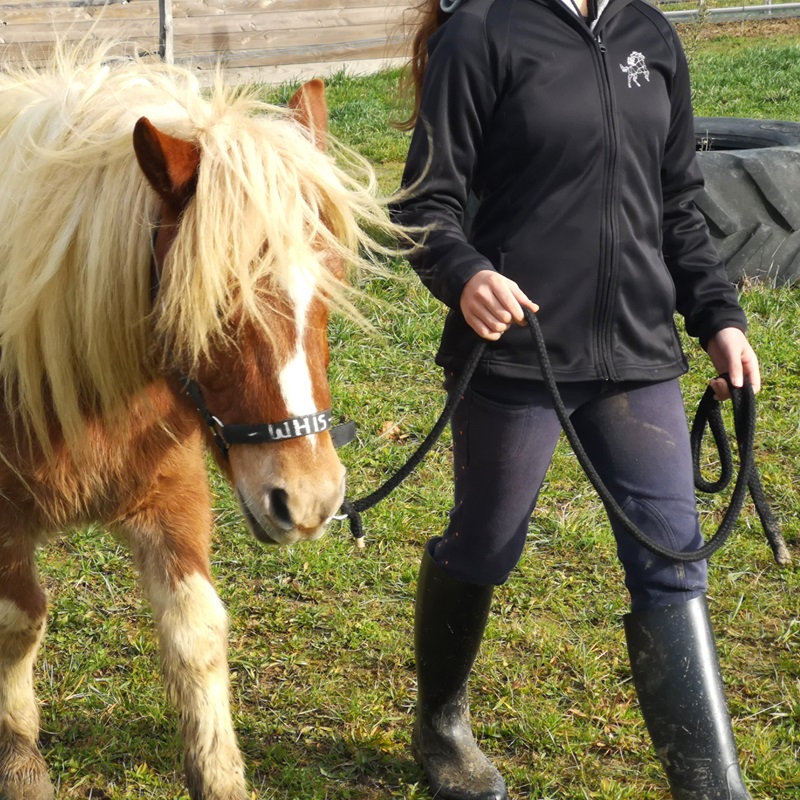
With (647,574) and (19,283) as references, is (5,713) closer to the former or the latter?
(19,283)

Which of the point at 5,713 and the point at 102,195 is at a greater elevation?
the point at 102,195

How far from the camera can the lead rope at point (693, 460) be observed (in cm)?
203

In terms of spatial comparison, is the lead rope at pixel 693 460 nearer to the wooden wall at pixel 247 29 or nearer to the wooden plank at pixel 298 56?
the wooden wall at pixel 247 29

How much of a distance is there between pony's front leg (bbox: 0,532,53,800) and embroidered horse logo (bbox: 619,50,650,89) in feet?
5.40

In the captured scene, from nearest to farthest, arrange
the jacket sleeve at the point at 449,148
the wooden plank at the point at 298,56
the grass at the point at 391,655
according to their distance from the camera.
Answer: the jacket sleeve at the point at 449,148 < the grass at the point at 391,655 < the wooden plank at the point at 298,56

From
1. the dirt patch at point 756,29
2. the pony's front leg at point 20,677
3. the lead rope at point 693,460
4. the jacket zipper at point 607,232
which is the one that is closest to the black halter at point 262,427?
the lead rope at point 693,460

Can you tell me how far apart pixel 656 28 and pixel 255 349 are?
1089 millimetres

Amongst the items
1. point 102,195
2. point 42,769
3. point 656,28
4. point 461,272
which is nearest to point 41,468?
point 102,195

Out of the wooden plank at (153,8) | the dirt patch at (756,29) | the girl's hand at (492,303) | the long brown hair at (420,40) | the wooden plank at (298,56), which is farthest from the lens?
the dirt patch at (756,29)

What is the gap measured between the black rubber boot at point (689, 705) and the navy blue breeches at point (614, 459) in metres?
0.05

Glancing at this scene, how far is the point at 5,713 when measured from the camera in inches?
102

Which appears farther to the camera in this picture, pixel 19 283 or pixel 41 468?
pixel 41 468

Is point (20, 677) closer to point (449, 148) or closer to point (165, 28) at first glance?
point (449, 148)

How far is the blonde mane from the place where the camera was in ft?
5.90
